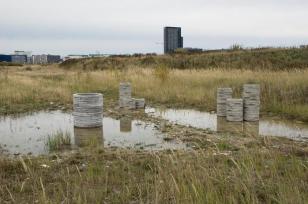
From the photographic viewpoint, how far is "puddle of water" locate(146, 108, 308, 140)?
9273mm

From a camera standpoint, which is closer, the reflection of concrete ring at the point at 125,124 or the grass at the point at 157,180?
the grass at the point at 157,180

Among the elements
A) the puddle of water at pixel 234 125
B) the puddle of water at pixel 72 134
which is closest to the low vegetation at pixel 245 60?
the puddle of water at pixel 234 125

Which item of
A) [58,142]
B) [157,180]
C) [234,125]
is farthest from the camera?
[234,125]

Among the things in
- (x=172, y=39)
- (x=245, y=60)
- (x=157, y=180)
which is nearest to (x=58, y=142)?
(x=157, y=180)

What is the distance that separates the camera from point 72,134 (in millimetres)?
9203

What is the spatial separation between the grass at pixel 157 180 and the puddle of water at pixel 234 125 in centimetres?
301

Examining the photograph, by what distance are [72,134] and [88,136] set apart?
51cm

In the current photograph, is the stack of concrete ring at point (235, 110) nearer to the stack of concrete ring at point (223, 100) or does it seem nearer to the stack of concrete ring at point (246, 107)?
the stack of concrete ring at point (246, 107)

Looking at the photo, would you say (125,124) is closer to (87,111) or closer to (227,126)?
(87,111)

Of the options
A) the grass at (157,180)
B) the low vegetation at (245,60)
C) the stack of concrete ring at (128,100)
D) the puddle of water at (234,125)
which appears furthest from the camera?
the low vegetation at (245,60)

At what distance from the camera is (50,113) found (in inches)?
486

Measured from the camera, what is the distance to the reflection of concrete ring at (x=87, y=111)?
31.9 feet

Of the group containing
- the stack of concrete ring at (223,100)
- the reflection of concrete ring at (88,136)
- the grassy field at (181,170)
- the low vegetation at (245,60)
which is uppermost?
the low vegetation at (245,60)

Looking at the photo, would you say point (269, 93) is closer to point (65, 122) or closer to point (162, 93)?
point (162, 93)
